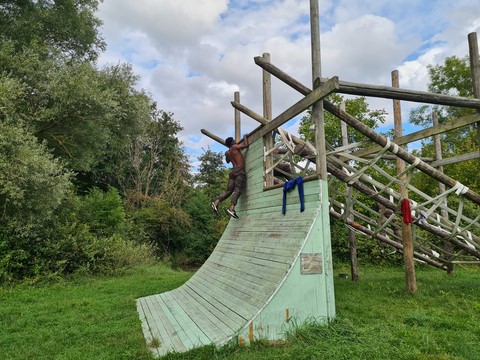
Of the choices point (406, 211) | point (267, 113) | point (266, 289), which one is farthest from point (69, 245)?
point (406, 211)

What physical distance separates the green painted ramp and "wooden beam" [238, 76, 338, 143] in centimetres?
111

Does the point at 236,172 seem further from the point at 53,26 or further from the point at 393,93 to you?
the point at 53,26

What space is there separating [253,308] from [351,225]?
170 inches

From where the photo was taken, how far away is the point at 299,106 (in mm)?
5441

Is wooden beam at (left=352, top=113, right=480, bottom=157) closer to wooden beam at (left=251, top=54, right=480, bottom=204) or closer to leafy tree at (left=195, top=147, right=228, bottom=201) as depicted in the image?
wooden beam at (left=251, top=54, right=480, bottom=204)

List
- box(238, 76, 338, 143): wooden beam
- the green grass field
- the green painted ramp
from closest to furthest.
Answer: the green grass field < the green painted ramp < box(238, 76, 338, 143): wooden beam

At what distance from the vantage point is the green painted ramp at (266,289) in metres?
4.15

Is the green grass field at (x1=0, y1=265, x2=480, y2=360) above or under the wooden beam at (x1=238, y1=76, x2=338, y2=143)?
under

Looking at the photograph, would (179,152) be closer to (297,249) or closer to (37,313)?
(37,313)

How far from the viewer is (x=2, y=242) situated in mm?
10375

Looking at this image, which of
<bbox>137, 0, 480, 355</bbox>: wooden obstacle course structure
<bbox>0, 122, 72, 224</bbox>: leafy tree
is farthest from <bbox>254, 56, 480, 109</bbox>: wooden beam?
<bbox>0, 122, 72, 224</bbox>: leafy tree

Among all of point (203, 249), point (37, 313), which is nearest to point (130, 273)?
point (37, 313)

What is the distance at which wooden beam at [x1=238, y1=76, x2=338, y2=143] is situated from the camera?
185 inches

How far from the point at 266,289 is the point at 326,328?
2.59 feet
